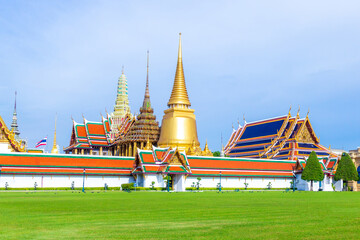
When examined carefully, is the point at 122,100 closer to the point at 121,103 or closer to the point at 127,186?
the point at 121,103

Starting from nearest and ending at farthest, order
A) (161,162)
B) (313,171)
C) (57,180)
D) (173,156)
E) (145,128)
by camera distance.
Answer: (57,180) → (173,156) → (161,162) → (313,171) → (145,128)

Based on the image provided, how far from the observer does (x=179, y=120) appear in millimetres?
87812

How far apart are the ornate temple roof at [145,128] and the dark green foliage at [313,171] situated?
114 ft

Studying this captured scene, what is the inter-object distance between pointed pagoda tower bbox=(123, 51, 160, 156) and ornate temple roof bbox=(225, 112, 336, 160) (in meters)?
15.6

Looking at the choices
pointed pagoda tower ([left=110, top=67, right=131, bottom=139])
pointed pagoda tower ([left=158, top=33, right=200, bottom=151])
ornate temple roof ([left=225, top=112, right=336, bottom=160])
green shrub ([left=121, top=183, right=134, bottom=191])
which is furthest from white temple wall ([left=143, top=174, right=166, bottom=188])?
pointed pagoda tower ([left=110, top=67, right=131, bottom=139])

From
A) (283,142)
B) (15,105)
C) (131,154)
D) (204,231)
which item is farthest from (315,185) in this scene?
(15,105)

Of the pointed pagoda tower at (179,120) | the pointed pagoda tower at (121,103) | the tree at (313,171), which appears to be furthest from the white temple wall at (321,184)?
the pointed pagoda tower at (121,103)

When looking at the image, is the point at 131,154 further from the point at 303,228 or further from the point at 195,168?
the point at 303,228

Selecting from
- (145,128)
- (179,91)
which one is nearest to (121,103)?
(145,128)

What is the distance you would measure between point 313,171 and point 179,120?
30524mm

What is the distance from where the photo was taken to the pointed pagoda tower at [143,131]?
90.6 m

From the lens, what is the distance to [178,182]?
61.1 m

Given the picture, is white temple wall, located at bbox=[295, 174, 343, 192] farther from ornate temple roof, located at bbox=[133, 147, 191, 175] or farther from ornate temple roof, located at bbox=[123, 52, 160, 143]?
ornate temple roof, located at bbox=[123, 52, 160, 143]

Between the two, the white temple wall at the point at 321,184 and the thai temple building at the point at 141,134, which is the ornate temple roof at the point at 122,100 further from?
the white temple wall at the point at 321,184
